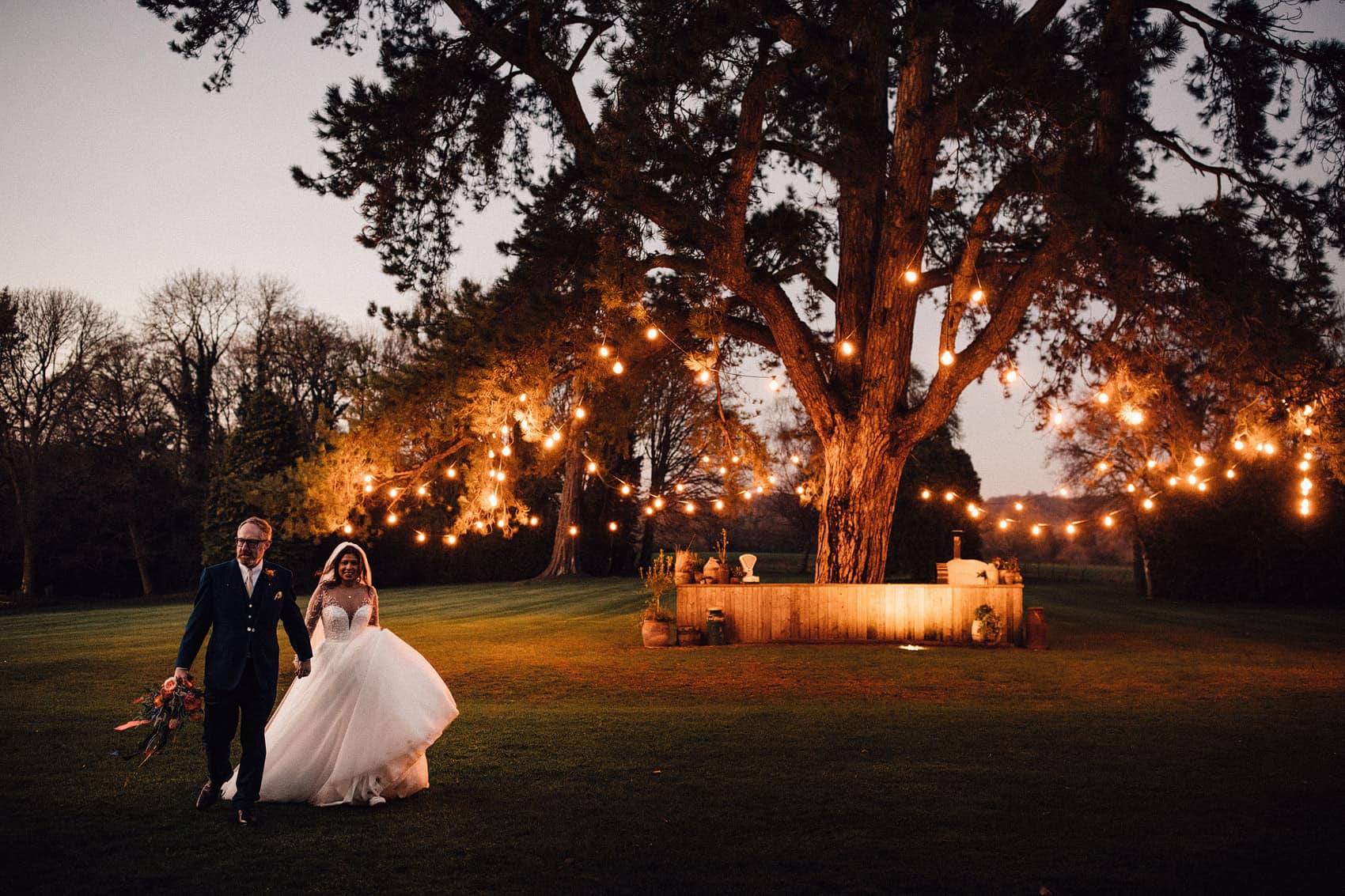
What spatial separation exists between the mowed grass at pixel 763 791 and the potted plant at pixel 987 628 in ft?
8.03

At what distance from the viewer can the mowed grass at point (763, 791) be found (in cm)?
438

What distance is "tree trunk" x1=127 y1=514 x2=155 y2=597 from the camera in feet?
106

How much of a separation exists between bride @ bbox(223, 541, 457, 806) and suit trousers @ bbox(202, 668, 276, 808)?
0.71 ft

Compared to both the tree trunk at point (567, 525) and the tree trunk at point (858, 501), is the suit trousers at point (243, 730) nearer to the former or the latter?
the tree trunk at point (858, 501)

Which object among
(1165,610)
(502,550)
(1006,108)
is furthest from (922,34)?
(502,550)

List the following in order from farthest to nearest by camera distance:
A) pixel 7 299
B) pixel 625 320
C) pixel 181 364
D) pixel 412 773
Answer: pixel 181 364 < pixel 7 299 < pixel 625 320 < pixel 412 773

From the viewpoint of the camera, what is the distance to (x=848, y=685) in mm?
10969

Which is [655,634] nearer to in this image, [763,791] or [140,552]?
[763,791]

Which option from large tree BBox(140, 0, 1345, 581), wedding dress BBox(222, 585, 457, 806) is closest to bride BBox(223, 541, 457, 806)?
wedding dress BBox(222, 585, 457, 806)

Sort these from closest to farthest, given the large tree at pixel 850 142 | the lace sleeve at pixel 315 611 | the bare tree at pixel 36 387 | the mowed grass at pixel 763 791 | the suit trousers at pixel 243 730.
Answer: the mowed grass at pixel 763 791 < the suit trousers at pixel 243 730 < the lace sleeve at pixel 315 611 < the large tree at pixel 850 142 < the bare tree at pixel 36 387

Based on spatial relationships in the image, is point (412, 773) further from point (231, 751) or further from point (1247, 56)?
point (1247, 56)

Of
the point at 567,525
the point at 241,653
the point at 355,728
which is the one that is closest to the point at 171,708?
the point at 241,653

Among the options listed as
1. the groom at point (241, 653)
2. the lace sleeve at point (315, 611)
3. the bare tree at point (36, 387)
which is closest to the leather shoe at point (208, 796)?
the groom at point (241, 653)

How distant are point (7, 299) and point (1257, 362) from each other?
35051 millimetres
